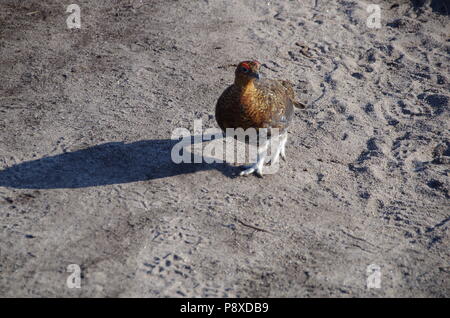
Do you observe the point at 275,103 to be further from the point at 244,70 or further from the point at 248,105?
the point at 244,70

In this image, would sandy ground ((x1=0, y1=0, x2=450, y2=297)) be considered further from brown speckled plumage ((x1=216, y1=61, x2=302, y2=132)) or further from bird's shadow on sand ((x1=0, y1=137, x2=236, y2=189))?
brown speckled plumage ((x1=216, y1=61, x2=302, y2=132))

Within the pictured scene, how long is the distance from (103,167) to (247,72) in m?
2.00

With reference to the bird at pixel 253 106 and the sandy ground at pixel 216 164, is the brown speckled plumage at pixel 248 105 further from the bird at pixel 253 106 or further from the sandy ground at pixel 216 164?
the sandy ground at pixel 216 164

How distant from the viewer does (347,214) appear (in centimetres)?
543

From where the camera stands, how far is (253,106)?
553 centimetres

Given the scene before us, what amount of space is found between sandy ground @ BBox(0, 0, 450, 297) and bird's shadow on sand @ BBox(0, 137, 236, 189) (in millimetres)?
22

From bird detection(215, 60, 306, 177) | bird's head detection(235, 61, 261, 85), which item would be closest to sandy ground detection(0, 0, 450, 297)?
bird detection(215, 60, 306, 177)

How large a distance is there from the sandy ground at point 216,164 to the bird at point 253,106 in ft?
1.87

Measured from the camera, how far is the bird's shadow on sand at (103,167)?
223 inches

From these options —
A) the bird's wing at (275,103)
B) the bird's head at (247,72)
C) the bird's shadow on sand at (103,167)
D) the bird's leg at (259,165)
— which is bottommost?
the bird's shadow on sand at (103,167)

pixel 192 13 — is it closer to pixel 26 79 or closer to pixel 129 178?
pixel 26 79

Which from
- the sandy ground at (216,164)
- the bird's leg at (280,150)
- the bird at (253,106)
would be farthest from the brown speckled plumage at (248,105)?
the sandy ground at (216,164)

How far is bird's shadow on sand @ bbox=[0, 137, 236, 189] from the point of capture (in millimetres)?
5664
